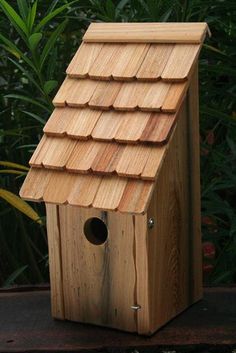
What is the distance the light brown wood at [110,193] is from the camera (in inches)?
90.5

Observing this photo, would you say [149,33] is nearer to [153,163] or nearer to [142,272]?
[153,163]

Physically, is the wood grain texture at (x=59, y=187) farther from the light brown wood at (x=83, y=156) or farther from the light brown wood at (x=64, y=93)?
the light brown wood at (x=64, y=93)

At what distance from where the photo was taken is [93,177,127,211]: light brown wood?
2298 millimetres

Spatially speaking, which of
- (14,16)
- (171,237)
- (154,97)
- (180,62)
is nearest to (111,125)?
(154,97)

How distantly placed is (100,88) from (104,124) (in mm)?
118

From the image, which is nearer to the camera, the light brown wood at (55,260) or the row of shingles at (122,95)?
the row of shingles at (122,95)

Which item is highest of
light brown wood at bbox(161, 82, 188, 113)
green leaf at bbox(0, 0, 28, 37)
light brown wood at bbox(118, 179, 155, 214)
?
green leaf at bbox(0, 0, 28, 37)

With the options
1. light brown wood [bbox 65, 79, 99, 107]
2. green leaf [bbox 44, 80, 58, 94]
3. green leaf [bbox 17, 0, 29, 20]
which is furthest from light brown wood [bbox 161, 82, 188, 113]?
green leaf [bbox 17, 0, 29, 20]

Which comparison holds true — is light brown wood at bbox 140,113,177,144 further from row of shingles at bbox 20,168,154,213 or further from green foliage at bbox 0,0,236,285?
green foliage at bbox 0,0,236,285

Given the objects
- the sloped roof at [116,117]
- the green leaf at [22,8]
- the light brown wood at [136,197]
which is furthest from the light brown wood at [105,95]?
the green leaf at [22,8]

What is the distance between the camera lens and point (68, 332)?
8.25ft

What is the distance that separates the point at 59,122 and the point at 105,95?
14 cm

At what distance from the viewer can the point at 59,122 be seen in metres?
2.51

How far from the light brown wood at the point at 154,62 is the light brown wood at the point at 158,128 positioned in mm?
110
